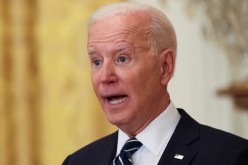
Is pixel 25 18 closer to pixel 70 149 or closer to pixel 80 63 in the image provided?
pixel 80 63

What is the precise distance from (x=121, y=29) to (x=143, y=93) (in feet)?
0.89

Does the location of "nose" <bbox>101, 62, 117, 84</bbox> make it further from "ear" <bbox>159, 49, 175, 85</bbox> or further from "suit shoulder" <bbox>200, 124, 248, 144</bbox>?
"suit shoulder" <bbox>200, 124, 248, 144</bbox>

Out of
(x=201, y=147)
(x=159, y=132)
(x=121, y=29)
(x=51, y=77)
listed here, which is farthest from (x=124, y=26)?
(x=51, y=77)

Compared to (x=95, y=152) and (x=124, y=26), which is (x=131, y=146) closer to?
(x=95, y=152)

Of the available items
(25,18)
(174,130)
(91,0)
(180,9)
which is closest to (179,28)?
(180,9)

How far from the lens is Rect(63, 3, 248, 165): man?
2.83m

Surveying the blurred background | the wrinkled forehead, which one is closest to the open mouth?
the wrinkled forehead

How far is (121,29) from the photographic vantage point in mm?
2873

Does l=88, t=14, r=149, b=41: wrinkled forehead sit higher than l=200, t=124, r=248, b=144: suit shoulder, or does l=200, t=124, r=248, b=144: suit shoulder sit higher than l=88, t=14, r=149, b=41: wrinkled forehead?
l=88, t=14, r=149, b=41: wrinkled forehead

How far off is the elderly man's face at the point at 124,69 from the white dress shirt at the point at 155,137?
54 millimetres

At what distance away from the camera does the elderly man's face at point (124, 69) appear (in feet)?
9.29

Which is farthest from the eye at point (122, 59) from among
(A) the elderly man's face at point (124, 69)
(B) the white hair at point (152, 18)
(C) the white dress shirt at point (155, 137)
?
(C) the white dress shirt at point (155, 137)

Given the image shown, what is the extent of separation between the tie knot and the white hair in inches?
15.0

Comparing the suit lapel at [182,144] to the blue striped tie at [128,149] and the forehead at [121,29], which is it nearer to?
the blue striped tie at [128,149]
